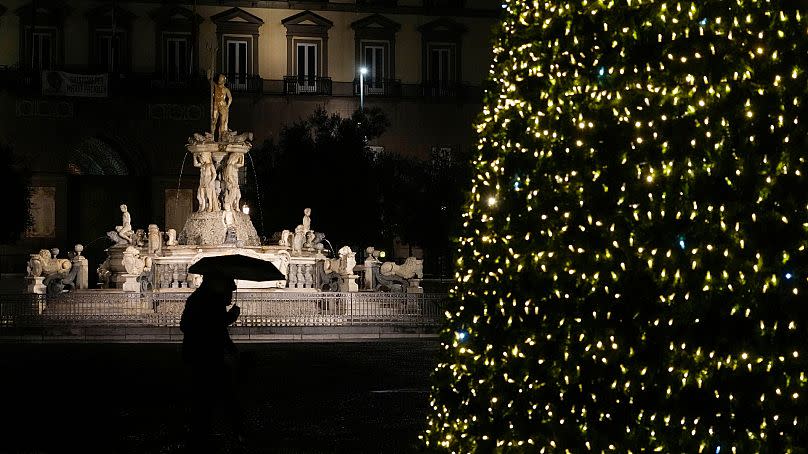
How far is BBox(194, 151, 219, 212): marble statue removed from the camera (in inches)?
1177

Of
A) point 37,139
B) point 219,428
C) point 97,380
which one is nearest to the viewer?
point 219,428

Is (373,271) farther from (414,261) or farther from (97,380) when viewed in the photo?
(97,380)

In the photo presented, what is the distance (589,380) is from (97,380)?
36.2 feet

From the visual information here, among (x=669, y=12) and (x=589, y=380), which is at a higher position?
(x=669, y=12)

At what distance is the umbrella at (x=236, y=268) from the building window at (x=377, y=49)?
150ft

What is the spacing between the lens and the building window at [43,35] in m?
52.8

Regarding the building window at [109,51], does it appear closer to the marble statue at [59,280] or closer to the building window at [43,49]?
the building window at [43,49]

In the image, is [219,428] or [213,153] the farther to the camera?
[213,153]

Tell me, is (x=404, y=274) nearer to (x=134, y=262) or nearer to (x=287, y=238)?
(x=287, y=238)

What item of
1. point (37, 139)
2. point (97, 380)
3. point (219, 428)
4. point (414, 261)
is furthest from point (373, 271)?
point (37, 139)

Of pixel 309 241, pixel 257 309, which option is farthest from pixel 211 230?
pixel 257 309

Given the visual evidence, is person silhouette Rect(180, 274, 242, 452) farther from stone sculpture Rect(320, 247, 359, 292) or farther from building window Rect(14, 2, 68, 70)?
building window Rect(14, 2, 68, 70)

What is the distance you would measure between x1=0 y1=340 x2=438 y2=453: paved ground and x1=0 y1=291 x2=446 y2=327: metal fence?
452cm

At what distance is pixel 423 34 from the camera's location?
57094mm
